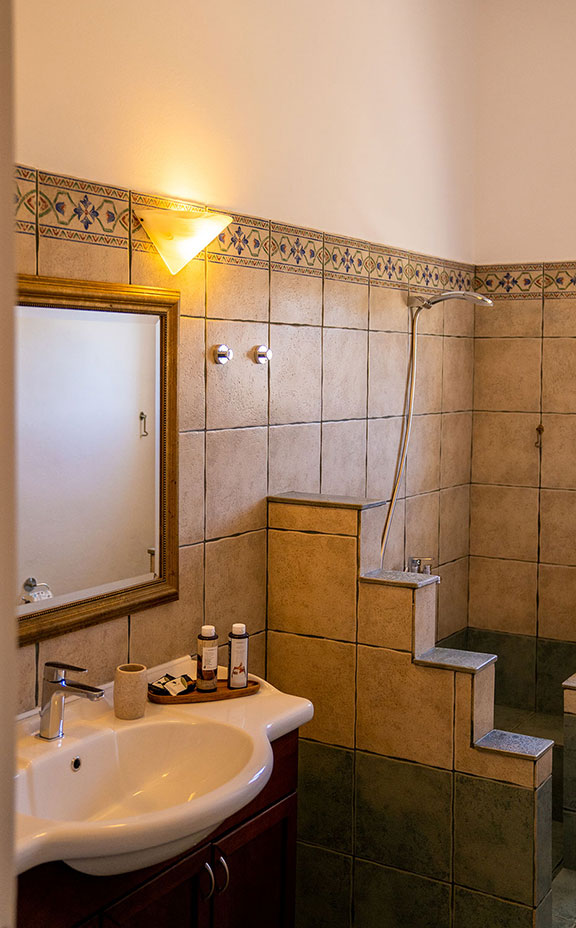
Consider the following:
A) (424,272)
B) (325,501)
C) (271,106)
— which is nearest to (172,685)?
(325,501)

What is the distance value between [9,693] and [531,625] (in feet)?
12.4

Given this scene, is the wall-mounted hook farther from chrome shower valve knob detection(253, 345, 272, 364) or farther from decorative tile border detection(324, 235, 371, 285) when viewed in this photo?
chrome shower valve knob detection(253, 345, 272, 364)

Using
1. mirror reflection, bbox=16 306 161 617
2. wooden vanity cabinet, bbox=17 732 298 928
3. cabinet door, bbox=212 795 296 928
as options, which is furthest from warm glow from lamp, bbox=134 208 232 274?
cabinet door, bbox=212 795 296 928

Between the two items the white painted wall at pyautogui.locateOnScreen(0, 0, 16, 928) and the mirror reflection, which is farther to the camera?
the mirror reflection

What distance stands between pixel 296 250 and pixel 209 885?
1.75 metres

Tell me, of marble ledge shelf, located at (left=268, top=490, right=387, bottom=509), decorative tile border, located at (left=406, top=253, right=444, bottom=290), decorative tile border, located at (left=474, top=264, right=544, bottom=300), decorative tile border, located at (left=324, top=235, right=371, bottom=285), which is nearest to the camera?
marble ledge shelf, located at (left=268, top=490, right=387, bottom=509)

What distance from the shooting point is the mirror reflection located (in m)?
1.96

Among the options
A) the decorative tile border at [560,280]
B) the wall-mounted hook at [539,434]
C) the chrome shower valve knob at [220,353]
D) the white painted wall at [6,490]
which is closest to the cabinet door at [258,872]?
the chrome shower valve knob at [220,353]

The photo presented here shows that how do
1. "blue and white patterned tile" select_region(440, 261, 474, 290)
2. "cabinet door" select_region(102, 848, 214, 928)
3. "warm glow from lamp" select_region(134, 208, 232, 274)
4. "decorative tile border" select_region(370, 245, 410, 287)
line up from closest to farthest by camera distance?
"cabinet door" select_region(102, 848, 214, 928)
"warm glow from lamp" select_region(134, 208, 232, 274)
"decorative tile border" select_region(370, 245, 410, 287)
"blue and white patterned tile" select_region(440, 261, 474, 290)

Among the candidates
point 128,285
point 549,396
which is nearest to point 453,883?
point 128,285

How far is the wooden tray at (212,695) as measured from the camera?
7.24 ft

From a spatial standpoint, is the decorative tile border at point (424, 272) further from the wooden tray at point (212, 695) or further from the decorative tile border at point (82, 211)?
the wooden tray at point (212, 695)

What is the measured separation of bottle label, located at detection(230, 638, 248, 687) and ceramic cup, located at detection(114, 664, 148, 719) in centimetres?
26

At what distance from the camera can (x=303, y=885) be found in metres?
2.79
